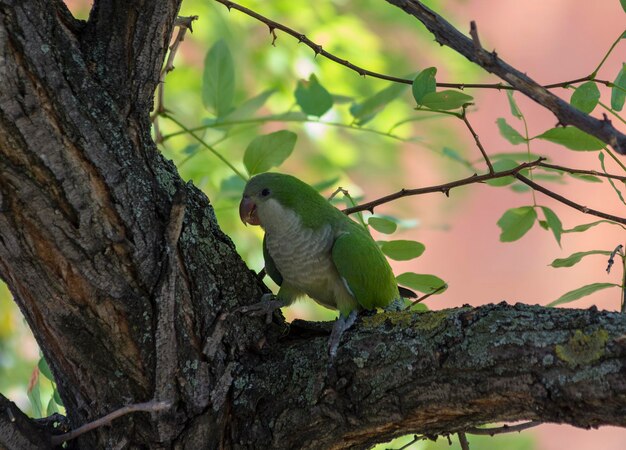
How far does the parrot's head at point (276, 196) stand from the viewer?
2.42 metres

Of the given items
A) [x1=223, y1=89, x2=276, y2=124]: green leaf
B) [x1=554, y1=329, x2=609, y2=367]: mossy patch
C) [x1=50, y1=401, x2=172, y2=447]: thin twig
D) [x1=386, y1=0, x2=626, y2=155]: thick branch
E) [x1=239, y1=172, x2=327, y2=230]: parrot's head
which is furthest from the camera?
[x1=223, y1=89, x2=276, y2=124]: green leaf

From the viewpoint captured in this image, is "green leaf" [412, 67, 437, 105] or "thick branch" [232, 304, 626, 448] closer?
"thick branch" [232, 304, 626, 448]

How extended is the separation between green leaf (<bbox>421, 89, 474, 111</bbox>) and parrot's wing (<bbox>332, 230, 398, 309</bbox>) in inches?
20.4

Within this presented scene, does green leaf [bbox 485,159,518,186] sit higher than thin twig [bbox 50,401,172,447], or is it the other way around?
green leaf [bbox 485,159,518,186]

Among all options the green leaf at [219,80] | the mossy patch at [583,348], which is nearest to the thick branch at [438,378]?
the mossy patch at [583,348]

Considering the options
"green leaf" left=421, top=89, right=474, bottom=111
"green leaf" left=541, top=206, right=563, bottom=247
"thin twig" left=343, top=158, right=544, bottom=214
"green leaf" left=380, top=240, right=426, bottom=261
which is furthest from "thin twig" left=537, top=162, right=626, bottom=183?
"green leaf" left=380, top=240, right=426, bottom=261

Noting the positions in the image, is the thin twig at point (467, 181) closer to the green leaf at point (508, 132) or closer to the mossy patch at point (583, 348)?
the green leaf at point (508, 132)

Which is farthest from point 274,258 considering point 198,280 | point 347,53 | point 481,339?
point 347,53

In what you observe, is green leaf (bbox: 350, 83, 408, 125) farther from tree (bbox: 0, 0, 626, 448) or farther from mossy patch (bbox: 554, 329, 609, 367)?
mossy patch (bbox: 554, 329, 609, 367)

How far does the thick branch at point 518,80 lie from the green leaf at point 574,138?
2.03 ft

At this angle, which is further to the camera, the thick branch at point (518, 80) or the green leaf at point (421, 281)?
the green leaf at point (421, 281)

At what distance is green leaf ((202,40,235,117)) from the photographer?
242 cm

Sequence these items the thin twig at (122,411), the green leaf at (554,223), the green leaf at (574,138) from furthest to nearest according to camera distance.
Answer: the green leaf at (554,223) → the green leaf at (574,138) → the thin twig at (122,411)

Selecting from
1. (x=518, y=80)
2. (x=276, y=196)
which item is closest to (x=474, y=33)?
(x=518, y=80)
